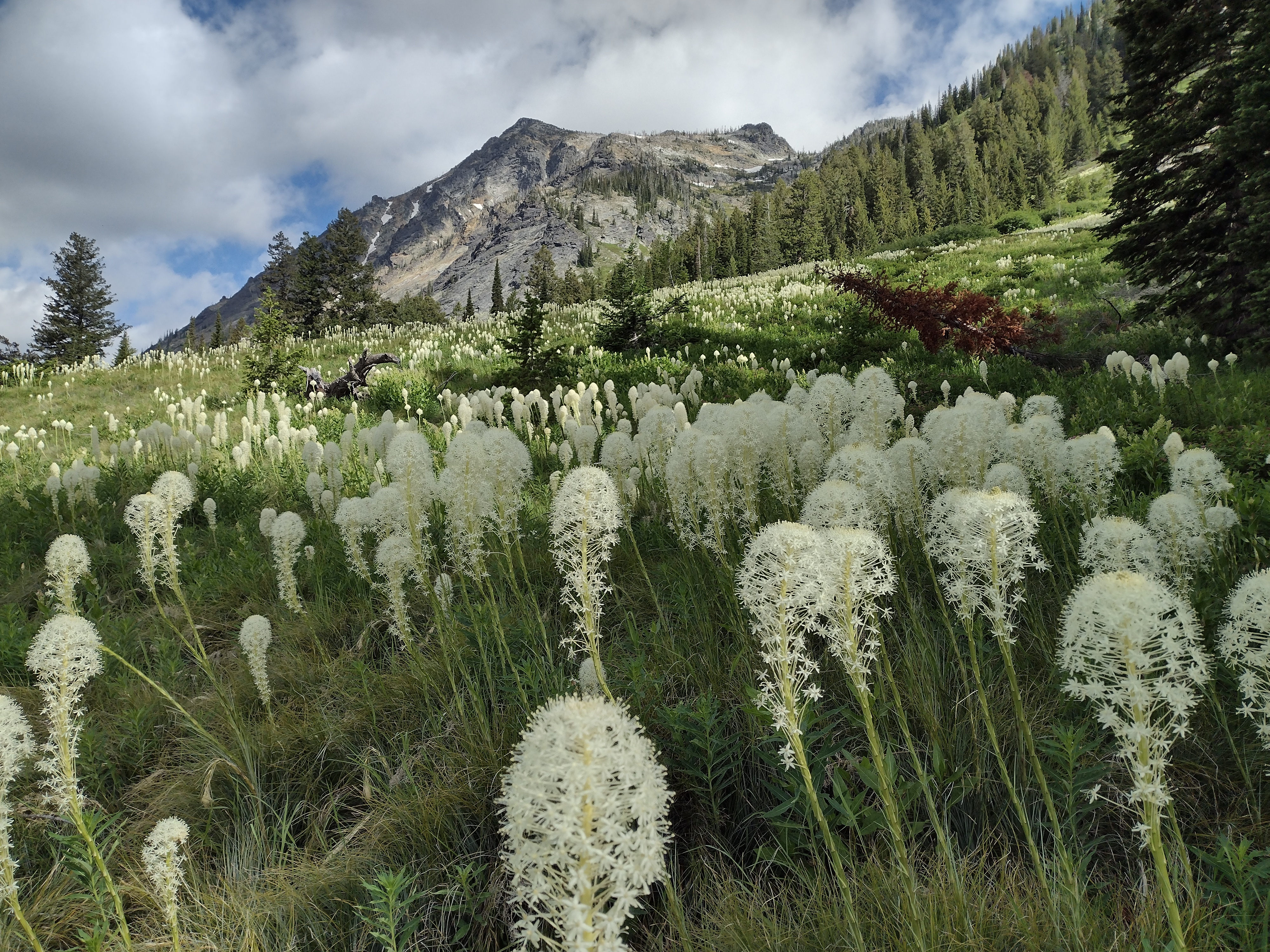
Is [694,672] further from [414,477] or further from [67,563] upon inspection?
[67,563]

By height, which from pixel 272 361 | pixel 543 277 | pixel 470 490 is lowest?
pixel 470 490

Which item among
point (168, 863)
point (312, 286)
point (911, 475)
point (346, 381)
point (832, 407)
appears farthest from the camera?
point (312, 286)

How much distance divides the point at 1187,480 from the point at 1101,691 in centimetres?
273

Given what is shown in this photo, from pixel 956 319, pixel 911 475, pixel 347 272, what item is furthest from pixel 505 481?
pixel 347 272

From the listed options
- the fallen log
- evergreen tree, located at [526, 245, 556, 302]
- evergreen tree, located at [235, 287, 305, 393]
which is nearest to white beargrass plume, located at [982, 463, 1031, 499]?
the fallen log

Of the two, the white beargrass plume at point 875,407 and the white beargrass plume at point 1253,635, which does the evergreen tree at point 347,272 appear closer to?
the white beargrass plume at point 875,407

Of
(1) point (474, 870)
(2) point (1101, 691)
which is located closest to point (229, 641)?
(1) point (474, 870)

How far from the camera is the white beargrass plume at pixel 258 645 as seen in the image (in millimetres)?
3258

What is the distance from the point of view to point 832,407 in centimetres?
414

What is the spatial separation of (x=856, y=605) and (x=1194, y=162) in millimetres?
11910

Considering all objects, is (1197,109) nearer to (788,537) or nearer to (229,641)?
(788,537)

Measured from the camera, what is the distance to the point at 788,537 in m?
1.61

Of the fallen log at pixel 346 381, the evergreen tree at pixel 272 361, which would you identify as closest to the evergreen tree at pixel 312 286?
the evergreen tree at pixel 272 361

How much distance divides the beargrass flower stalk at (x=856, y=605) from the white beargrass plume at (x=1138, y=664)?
0.46 metres
